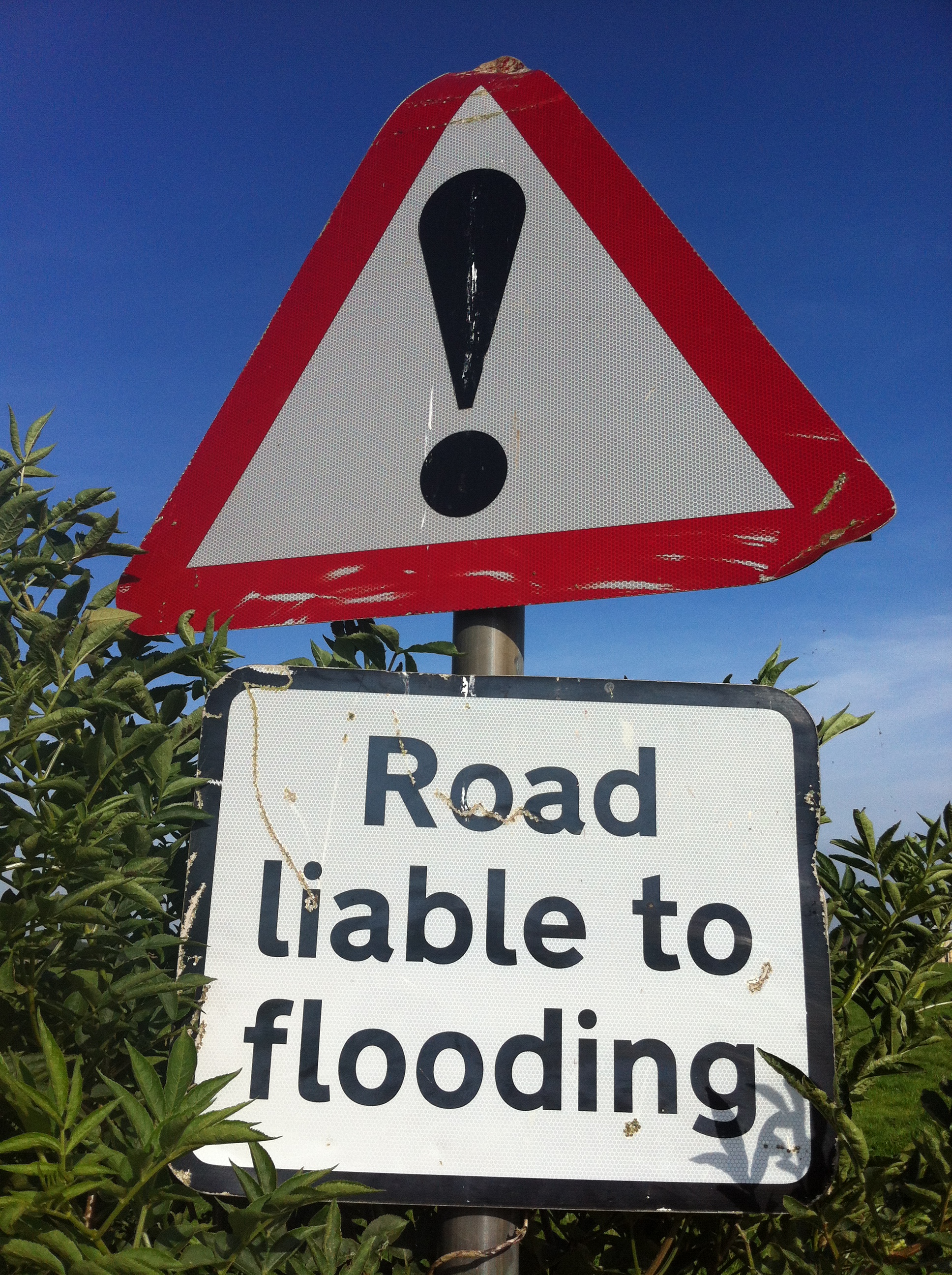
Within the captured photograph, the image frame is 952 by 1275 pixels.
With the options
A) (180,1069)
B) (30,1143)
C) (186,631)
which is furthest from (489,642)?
(30,1143)

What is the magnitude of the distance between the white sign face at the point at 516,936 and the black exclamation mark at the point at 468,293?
0.29 m

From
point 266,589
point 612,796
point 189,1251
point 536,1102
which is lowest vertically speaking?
point 189,1251

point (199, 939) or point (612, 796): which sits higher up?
point (612, 796)

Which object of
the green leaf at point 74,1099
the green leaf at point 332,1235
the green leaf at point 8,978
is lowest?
the green leaf at point 332,1235

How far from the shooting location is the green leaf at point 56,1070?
70 centimetres

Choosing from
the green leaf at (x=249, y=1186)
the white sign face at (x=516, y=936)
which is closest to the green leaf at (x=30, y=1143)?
the green leaf at (x=249, y=1186)

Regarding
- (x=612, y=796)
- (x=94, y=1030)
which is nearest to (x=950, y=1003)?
(x=612, y=796)

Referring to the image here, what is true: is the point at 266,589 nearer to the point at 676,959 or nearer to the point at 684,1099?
the point at 676,959

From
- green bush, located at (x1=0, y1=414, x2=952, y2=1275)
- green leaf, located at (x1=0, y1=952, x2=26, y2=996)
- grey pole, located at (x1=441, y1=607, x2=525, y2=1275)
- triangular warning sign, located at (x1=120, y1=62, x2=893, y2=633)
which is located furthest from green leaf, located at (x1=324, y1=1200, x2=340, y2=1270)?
triangular warning sign, located at (x1=120, y1=62, x2=893, y2=633)

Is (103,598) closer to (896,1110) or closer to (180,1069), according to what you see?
(180,1069)

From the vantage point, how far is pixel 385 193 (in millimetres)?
1337

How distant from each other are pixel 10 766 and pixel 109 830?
19cm

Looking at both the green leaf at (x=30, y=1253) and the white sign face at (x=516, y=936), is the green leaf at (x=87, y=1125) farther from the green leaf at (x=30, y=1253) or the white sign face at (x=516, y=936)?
the white sign face at (x=516, y=936)

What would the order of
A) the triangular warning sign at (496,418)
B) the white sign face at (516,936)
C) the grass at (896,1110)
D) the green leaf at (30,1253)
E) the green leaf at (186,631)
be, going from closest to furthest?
the green leaf at (30,1253) → the white sign face at (516,936) → the triangular warning sign at (496,418) → the green leaf at (186,631) → the grass at (896,1110)
